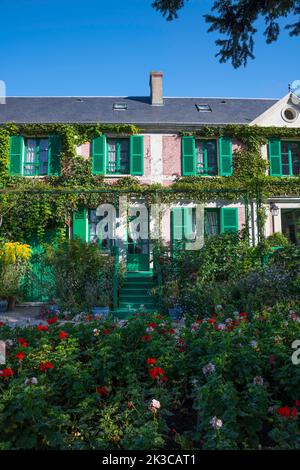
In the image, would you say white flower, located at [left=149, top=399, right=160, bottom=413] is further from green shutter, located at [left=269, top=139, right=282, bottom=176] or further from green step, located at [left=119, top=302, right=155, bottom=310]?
green shutter, located at [left=269, top=139, right=282, bottom=176]

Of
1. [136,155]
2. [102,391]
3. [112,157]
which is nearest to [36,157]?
[112,157]

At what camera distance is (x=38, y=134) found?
12875mm

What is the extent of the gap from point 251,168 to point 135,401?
1164 centimetres

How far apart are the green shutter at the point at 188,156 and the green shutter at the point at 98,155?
2.71m

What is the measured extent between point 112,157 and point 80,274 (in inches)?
233

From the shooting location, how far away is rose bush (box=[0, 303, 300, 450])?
7.19 feet

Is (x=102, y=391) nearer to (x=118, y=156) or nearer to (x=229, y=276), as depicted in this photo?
(x=229, y=276)

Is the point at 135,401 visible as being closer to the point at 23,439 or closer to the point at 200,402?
the point at 200,402

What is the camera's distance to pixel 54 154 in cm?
1277

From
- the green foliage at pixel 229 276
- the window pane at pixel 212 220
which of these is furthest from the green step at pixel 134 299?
the window pane at pixel 212 220

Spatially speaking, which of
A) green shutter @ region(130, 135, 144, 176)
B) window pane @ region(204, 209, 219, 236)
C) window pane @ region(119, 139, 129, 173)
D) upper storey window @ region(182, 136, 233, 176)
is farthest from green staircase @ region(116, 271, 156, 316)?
upper storey window @ region(182, 136, 233, 176)

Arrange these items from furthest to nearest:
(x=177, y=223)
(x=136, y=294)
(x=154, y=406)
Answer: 1. (x=177, y=223)
2. (x=136, y=294)
3. (x=154, y=406)

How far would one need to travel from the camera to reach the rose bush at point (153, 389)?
2.19 meters

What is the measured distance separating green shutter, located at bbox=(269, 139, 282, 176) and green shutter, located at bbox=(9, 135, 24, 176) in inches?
337
